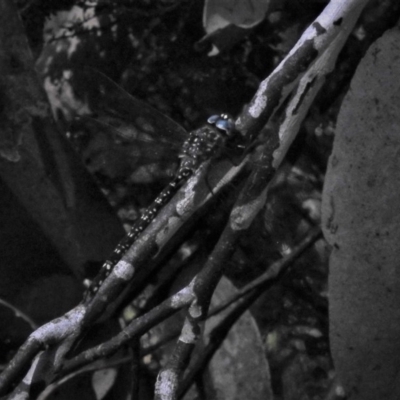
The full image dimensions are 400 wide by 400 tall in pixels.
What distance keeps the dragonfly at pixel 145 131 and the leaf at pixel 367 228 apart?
0.19 meters

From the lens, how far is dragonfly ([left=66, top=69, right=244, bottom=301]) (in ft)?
2.96

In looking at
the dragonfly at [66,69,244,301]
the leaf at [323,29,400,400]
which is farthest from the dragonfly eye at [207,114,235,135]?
the leaf at [323,29,400,400]

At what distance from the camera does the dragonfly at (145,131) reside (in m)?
0.90

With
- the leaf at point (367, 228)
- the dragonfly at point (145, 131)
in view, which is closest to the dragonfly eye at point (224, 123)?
the dragonfly at point (145, 131)

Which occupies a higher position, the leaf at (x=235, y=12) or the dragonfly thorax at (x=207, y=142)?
the leaf at (x=235, y=12)

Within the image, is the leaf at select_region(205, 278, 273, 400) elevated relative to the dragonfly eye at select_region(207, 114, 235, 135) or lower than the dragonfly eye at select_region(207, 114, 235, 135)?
lower

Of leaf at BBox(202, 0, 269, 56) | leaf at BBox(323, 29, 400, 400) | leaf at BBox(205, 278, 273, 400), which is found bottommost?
leaf at BBox(205, 278, 273, 400)

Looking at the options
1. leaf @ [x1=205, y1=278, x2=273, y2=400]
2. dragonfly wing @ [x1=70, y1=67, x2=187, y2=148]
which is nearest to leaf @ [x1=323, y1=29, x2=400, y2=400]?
leaf @ [x1=205, y1=278, x2=273, y2=400]

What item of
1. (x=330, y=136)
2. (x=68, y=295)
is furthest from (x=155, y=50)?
(x=68, y=295)

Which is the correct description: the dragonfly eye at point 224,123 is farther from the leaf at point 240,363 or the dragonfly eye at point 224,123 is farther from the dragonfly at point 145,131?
the leaf at point 240,363

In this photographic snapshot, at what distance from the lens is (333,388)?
973 millimetres

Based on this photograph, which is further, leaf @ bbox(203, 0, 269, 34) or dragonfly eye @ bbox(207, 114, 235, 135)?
leaf @ bbox(203, 0, 269, 34)

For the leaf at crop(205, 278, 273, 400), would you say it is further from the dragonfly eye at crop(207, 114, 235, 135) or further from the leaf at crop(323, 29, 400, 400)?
the dragonfly eye at crop(207, 114, 235, 135)

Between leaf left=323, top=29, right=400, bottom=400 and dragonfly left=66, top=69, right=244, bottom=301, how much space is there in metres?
0.19
